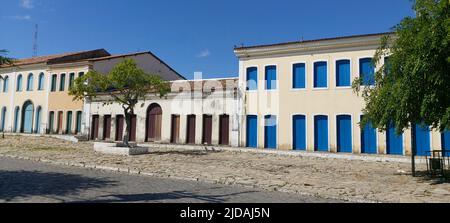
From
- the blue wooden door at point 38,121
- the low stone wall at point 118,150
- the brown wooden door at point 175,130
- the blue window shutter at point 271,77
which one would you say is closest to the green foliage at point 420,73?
the blue window shutter at point 271,77

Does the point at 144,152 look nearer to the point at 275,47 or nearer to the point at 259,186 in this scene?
the point at 275,47

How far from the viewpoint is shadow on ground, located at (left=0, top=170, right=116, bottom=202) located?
844cm

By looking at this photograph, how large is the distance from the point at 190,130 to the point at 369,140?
11725 millimetres

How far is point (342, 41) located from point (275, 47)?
4.01 m

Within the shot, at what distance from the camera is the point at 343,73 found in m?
20.9

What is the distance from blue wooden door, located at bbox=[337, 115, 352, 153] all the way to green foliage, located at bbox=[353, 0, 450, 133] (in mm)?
8744

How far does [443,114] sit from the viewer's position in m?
10.2

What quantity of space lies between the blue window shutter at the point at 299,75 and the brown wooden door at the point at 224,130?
4966 millimetres

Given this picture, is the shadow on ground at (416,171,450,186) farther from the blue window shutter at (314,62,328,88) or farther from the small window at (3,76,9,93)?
the small window at (3,76,9,93)

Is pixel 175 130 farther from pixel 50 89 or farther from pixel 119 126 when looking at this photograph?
pixel 50 89

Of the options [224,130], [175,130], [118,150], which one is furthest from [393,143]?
[118,150]

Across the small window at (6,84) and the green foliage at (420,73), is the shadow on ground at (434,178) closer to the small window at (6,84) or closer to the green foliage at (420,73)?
the green foliage at (420,73)
